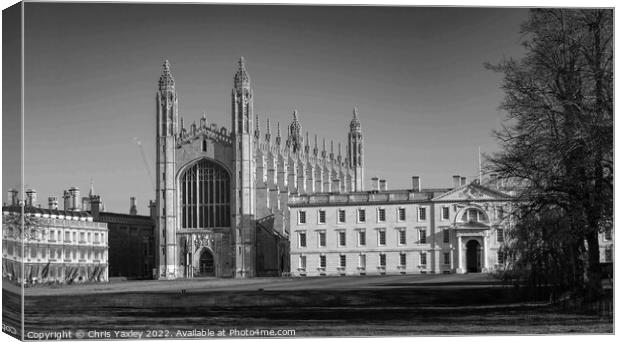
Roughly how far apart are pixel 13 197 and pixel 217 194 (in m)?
53.4

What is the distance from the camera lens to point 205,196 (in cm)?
8038

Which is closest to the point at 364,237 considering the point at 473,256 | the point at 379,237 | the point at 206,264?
the point at 379,237

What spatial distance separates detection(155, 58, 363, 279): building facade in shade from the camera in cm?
7781

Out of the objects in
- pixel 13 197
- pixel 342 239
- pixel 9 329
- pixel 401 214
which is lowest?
pixel 9 329

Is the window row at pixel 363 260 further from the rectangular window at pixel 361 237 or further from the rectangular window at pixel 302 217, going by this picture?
the rectangular window at pixel 302 217

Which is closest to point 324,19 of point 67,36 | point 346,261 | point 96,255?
point 67,36

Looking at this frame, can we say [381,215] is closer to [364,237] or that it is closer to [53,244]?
[364,237]

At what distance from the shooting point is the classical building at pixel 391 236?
2176 inches

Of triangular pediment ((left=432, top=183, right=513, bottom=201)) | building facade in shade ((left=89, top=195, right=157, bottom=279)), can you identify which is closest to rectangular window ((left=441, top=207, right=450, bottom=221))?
triangular pediment ((left=432, top=183, right=513, bottom=201))

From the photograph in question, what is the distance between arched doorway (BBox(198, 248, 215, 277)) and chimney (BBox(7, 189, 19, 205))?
5209 cm

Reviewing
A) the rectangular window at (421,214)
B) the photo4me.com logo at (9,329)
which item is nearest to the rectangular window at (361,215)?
the rectangular window at (421,214)

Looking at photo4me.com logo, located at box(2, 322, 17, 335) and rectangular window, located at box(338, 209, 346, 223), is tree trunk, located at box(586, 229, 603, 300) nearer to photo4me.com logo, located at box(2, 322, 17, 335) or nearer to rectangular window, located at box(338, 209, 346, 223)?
photo4me.com logo, located at box(2, 322, 17, 335)

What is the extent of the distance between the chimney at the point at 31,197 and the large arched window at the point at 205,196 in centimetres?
4840

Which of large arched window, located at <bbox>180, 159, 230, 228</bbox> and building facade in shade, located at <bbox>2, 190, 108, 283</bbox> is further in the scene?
large arched window, located at <bbox>180, 159, 230, 228</bbox>
